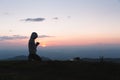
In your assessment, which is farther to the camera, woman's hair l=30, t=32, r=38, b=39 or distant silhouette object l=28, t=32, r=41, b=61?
distant silhouette object l=28, t=32, r=41, b=61
